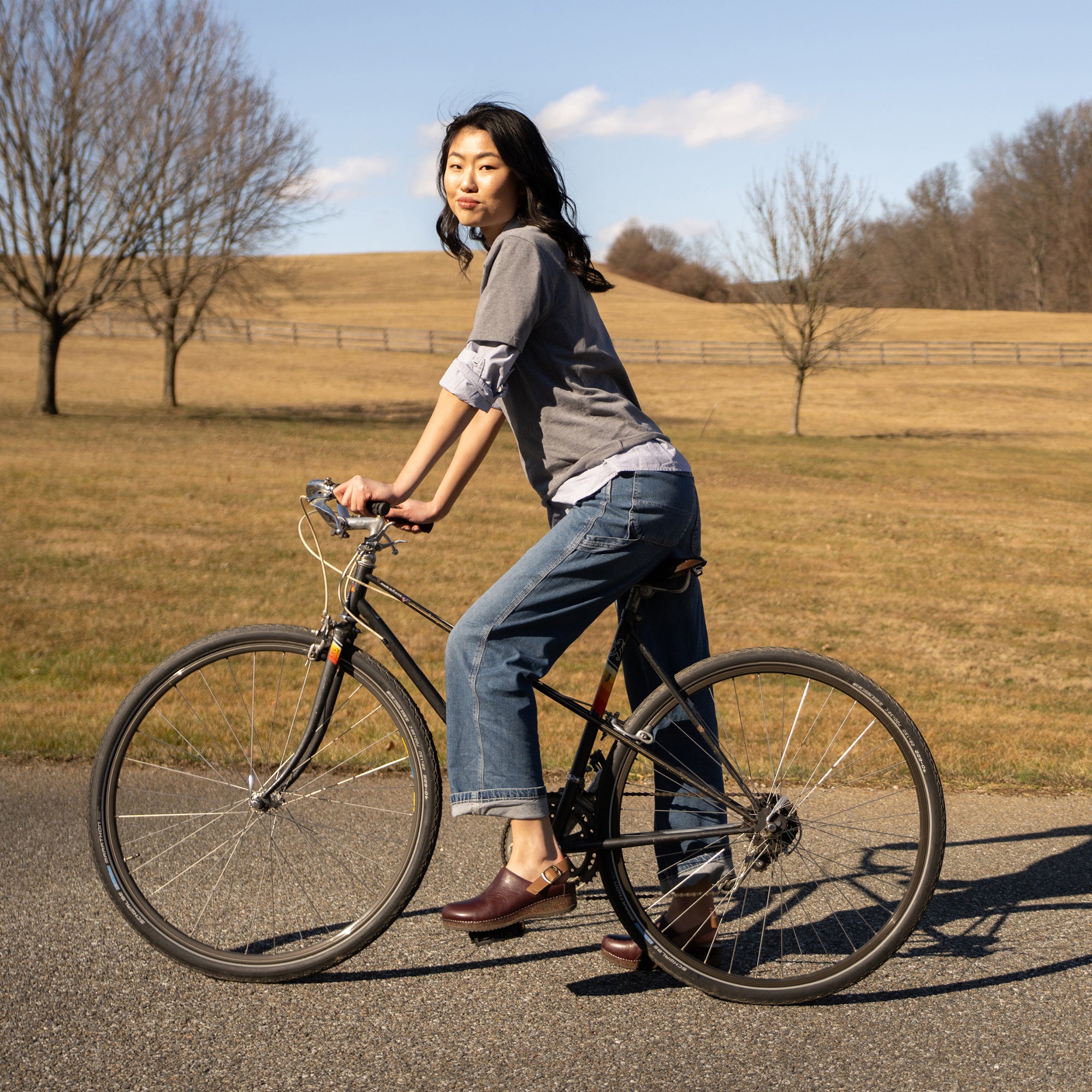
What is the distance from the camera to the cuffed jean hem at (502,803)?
2668 mm

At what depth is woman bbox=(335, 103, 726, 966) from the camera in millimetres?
2623

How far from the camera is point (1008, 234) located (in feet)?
248

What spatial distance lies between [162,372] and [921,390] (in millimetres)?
28062

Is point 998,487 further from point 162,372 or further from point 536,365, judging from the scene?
point 162,372

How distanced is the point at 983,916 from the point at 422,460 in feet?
6.54

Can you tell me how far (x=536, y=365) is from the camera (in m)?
2.71

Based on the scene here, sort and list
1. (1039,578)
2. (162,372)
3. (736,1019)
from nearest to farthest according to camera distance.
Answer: (736,1019)
(1039,578)
(162,372)

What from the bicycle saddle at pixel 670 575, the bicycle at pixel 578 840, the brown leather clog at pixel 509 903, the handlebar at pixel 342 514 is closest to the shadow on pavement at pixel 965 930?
the bicycle at pixel 578 840

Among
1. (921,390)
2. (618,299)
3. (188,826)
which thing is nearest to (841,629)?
(188,826)

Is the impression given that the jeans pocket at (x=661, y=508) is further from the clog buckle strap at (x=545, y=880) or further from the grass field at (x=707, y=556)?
the grass field at (x=707, y=556)

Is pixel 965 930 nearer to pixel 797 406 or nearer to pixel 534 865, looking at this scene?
pixel 534 865

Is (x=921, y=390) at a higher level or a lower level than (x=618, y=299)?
lower

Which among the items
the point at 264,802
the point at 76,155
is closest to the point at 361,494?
the point at 264,802

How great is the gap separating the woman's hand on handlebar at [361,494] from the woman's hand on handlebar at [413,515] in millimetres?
70
